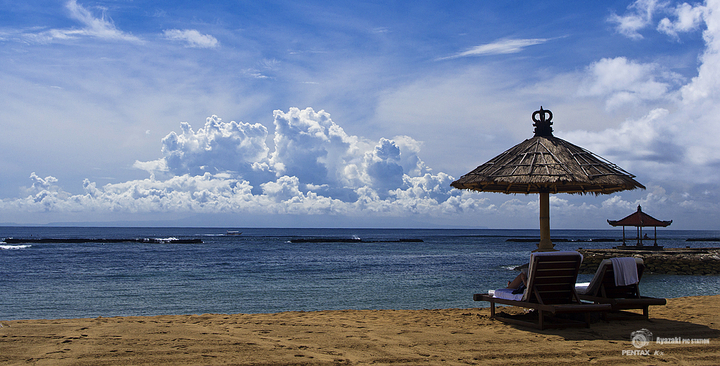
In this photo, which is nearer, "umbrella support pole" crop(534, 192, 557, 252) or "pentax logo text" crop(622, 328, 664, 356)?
"pentax logo text" crop(622, 328, 664, 356)

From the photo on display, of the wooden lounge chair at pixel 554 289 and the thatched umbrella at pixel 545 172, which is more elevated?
the thatched umbrella at pixel 545 172

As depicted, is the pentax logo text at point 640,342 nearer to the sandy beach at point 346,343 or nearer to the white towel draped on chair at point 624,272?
the sandy beach at point 346,343

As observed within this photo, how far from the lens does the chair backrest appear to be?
6.10 metres

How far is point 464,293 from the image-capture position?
52.6 feet

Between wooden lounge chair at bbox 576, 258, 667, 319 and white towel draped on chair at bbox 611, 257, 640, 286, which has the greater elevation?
white towel draped on chair at bbox 611, 257, 640, 286

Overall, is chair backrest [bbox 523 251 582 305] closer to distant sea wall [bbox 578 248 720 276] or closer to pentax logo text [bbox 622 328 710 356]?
pentax logo text [bbox 622 328 710 356]

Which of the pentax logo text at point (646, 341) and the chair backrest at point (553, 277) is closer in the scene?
the pentax logo text at point (646, 341)

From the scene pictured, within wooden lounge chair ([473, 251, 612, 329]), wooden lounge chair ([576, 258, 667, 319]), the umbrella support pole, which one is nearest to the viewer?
wooden lounge chair ([473, 251, 612, 329])

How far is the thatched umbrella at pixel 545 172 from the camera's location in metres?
6.90

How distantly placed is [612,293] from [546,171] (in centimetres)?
207

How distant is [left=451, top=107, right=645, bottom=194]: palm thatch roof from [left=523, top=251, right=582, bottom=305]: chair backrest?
1184 millimetres

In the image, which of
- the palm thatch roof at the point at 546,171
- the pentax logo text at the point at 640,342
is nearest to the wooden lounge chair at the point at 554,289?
the pentax logo text at the point at 640,342

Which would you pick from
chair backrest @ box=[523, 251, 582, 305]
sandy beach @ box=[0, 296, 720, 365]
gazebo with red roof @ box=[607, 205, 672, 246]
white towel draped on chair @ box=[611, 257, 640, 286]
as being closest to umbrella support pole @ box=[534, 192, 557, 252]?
white towel draped on chair @ box=[611, 257, 640, 286]

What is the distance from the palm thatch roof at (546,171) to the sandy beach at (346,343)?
2.06m
